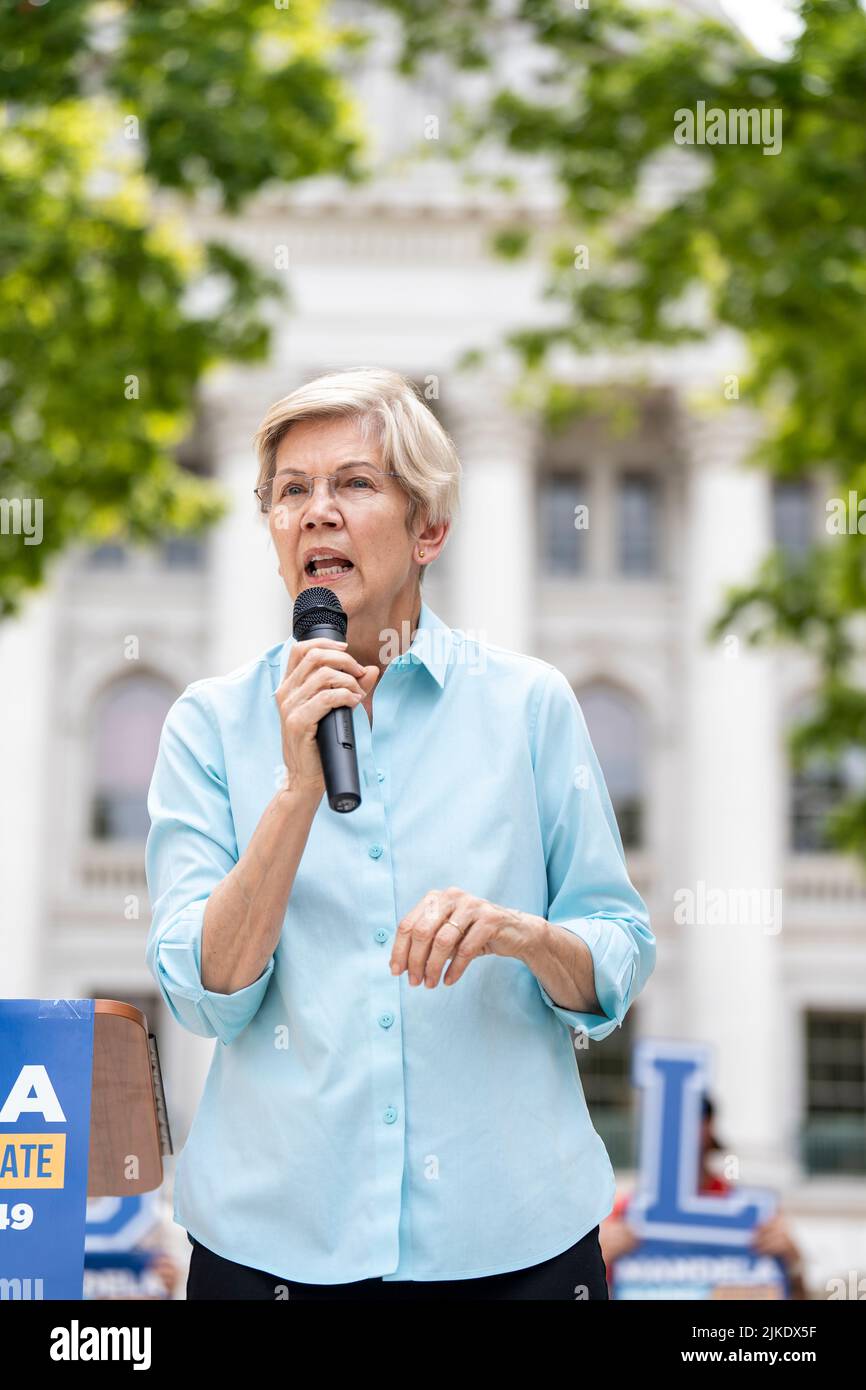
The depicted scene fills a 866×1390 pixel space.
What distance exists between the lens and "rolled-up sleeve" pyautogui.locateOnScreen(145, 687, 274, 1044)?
211 cm

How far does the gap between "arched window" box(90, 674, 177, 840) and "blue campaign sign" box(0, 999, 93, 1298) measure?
85.0 feet

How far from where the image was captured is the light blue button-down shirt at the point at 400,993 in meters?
2.07

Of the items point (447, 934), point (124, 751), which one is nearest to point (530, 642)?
point (124, 751)

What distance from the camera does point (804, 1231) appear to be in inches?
971

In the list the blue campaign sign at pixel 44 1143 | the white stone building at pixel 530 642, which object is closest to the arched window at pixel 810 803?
the white stone building at pixel 530 642

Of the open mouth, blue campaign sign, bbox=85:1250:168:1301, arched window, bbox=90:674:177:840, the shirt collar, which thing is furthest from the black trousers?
arched window, bbox=90:674:177:840

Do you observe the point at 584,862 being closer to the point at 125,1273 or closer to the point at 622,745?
the point at 125,1273

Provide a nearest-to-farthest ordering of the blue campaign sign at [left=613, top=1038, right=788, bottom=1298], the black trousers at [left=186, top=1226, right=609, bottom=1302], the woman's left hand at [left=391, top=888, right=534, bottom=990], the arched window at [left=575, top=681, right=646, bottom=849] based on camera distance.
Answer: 1. the woman's left hand at [left=391, top=888, right=534, bottom=990]
2. the black trousers at [left=186, top=1226, right=609, bottom=1302]
3. the blue campaign sign at [left=613, top=1038, right=788, bottom=1298]
4. the arched window at [left=575, top=681, right=646, bottom=849]

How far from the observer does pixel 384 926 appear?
214 cm

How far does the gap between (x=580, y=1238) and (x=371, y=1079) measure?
32 cm

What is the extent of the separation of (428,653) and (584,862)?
0.34 meters

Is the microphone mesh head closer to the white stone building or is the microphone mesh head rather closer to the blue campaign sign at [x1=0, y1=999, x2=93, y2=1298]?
the blue campaign sign at [x1=0, y1=999, x2=93, y2=1298]

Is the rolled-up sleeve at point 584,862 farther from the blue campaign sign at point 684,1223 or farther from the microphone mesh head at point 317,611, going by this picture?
the blue campaign sign at point 684,1223
